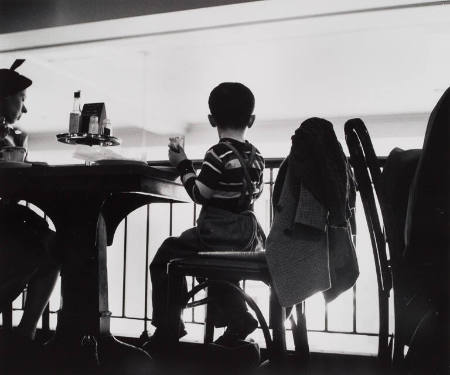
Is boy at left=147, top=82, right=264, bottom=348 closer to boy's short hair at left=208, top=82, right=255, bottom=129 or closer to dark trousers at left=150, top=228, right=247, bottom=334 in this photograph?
dark trousers at left=150, top=228, right=247, bottom=334

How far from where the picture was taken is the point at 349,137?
1.17 metres

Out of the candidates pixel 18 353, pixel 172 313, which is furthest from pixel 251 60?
pixel 172 313

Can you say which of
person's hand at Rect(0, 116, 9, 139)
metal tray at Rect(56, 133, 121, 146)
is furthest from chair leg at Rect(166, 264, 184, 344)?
person's hand at Rect(0, 116, 9, 139)

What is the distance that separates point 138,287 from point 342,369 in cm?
937

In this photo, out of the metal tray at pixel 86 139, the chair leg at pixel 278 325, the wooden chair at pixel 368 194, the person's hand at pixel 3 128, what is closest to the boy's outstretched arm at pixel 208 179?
the chair leg at pixel 278 325

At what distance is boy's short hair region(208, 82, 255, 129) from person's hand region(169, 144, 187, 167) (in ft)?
0.55

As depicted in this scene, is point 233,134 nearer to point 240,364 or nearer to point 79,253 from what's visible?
point 79,253

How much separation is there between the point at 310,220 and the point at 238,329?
725 mm

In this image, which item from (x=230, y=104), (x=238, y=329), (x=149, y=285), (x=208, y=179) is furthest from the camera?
(x=149, y=285)

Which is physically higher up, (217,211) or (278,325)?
(217,211)

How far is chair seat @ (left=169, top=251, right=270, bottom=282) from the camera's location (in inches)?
53.0

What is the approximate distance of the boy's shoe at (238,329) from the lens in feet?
5.82

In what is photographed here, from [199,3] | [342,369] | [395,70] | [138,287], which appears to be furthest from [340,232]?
[138,287]

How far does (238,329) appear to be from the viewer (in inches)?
70.5
